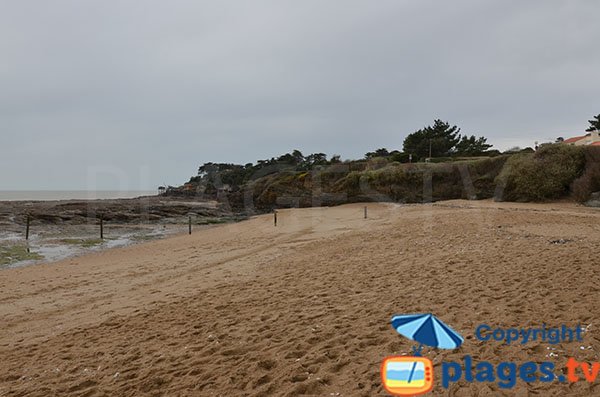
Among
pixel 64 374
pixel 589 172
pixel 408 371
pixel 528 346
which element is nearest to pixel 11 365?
pixel 64 374

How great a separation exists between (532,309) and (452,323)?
3.73 feet

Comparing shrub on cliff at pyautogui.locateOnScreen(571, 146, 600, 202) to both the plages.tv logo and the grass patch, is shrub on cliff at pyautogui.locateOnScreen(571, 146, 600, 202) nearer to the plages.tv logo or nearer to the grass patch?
the plages.tv logo

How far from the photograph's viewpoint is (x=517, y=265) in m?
7.43

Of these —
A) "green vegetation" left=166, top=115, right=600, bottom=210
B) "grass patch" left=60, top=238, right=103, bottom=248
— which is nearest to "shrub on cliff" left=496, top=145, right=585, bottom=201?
"green vegetation" left=166, top=115, right=600, bottom=210

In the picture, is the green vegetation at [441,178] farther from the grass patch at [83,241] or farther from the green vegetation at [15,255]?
the green vegetation at [15,255]

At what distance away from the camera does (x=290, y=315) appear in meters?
5.78

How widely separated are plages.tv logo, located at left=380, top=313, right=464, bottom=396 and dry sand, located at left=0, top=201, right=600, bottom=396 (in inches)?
27.2

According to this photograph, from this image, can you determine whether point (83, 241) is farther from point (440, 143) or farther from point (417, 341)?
point (440, 143)

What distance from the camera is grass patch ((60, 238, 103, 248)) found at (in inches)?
817

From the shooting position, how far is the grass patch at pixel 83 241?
68.1ft

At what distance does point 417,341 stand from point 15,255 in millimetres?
20090

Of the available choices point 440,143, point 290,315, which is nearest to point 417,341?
point 290,315

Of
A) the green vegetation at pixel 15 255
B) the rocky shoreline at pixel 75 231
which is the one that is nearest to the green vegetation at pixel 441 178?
the rocky shoreline at pixel 75 231

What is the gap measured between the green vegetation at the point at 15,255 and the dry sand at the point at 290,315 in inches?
221
